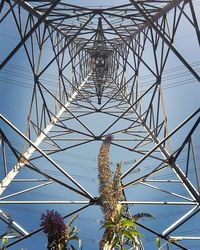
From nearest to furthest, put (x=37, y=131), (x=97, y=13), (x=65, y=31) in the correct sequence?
(x=37, y=131) < (x=97, y=13) < (x=65, y=31)

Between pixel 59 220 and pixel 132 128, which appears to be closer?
pixel 59 220

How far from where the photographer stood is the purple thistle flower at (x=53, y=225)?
15.0ft

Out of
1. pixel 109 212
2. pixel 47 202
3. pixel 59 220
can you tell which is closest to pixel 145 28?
pixel 47 202

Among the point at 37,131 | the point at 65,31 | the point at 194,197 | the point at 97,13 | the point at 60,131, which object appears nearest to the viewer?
the point at 194,197

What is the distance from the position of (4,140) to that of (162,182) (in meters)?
4.73

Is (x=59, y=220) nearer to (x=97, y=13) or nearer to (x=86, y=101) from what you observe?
(x=97, y=13)

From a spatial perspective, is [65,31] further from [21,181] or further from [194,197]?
[194,197]

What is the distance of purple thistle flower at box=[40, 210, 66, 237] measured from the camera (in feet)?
15.0

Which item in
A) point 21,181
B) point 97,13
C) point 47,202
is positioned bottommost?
point 47,202

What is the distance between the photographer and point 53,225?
4590mm

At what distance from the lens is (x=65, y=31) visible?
54.3 ft

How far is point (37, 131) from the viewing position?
1203 centimetres

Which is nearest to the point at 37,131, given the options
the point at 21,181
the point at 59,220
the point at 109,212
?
the point at 21,181

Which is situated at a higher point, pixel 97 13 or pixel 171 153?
pixel 97 13
